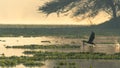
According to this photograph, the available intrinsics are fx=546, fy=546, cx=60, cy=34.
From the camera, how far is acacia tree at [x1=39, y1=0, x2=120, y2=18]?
407ft

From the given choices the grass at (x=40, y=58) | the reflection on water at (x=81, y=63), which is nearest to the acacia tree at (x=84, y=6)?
the grass at (x=40, y=58)

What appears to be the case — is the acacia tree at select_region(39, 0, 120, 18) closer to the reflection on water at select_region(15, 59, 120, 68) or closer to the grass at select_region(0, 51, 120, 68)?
the grass at select_region(0, 51, 120, 68)

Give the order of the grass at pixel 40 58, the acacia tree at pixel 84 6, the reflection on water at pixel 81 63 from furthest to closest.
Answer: the acacia tree at pixel 84 6 < the grass at pixel 40 58 < the reflection on water at pixel 81 63

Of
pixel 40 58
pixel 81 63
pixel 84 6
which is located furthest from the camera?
pixel 84 6

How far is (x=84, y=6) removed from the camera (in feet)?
446

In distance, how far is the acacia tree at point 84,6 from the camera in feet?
407

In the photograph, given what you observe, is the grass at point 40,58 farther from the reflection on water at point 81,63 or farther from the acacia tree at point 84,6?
the acacia tree at point 84,6

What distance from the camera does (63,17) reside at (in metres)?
184

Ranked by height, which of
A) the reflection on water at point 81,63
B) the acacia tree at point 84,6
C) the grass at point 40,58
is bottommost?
the reflection on water at point 81,63

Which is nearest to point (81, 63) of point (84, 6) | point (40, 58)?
point (40, 58)

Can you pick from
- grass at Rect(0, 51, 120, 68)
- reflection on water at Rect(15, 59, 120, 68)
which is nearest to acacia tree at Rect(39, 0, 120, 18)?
grass at Rect(0, 51, 120, 68)

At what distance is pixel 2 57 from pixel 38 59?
2.88 m

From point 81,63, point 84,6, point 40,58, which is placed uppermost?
point 84,6

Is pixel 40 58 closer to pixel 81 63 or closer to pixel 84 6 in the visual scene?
pixel 81 63
